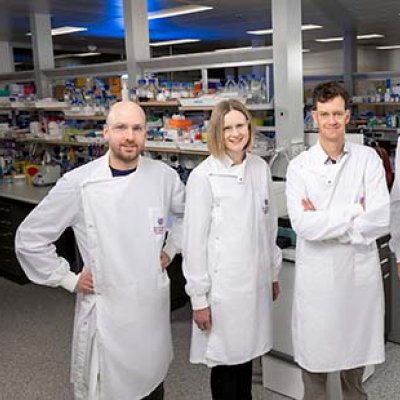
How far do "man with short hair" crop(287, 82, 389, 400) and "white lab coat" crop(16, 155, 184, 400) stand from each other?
57cm

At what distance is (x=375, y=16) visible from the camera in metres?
6.69

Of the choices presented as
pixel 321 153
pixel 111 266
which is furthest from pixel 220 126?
pixel 111 266

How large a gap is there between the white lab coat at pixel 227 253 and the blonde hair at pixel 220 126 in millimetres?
48

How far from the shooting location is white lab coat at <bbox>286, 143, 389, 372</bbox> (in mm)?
1983

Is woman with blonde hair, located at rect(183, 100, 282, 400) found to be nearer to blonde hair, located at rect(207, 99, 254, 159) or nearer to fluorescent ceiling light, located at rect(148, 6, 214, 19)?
blonde hair, located at rect(207, 99, 254, 159)

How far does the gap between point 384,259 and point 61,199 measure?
79.2 inches

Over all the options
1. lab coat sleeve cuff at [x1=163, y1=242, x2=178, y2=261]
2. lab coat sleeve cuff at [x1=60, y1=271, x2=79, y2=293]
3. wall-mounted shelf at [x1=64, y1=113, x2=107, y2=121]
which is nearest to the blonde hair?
lab coat sleeve cuff at [x1=163, y1=242, x2=178, y2=261]

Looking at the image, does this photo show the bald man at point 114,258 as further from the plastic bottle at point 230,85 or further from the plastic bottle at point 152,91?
the plastic bottle at point 152,91

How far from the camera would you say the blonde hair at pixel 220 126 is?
2.08m

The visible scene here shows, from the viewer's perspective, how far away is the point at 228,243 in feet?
6.90

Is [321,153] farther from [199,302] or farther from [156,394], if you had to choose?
[156,394]

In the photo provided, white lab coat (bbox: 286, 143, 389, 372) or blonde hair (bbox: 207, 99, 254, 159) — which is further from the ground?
blonde hair (bbox: 207, 99, 254, 159)

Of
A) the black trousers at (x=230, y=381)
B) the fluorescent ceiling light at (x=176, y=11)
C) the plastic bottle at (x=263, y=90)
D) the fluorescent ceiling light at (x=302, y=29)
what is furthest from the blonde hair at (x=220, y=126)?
the fluorescent ceiling light at (x=302, y=29)

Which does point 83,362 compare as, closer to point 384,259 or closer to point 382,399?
point 382,399
